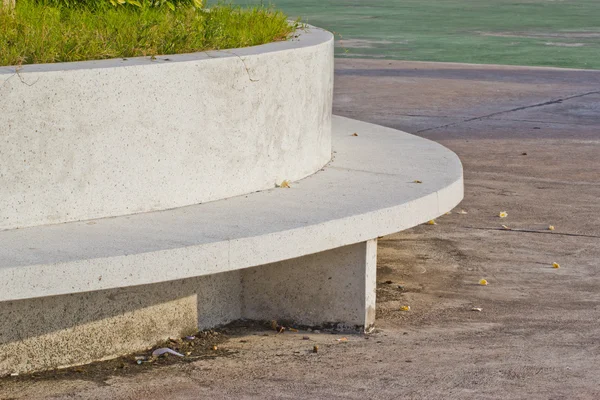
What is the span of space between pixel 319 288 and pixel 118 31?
1.59m

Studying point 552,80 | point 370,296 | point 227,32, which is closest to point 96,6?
point 227,32

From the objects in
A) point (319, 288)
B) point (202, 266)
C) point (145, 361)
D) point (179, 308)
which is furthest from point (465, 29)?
point (202, 266)

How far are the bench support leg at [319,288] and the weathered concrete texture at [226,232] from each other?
24 centimetres

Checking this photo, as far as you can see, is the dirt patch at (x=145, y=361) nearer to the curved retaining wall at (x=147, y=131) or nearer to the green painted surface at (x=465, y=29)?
the curved retaining wall at (x=147, y=131)

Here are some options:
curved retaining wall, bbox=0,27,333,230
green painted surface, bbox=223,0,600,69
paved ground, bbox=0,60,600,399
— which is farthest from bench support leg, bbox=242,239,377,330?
green painted surface, bbox=223,0,600,69

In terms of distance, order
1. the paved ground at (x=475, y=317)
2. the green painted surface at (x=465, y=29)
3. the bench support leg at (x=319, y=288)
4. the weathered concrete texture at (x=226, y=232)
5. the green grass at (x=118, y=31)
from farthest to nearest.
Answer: the green painted surface at (x=465, y=29) < the bench support leg at (x=319, y=288) < the green grass at (x=118, y=31) < the paved ground at (x=475, y=317) < the weathered concrete texture at (x=226, y=232)

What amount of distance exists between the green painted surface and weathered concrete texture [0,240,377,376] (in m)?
10.8

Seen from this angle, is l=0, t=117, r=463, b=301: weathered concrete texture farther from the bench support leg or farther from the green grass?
the green grass

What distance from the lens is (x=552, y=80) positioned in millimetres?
13438

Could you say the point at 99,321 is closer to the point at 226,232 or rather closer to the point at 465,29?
the point at 226,232

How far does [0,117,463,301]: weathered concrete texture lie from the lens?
161 inches

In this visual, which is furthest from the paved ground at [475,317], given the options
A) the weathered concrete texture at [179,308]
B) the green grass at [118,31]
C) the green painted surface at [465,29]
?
the green painted surface at [465,29]

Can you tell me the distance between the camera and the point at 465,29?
792 inches

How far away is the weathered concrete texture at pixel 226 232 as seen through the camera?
408 cm
